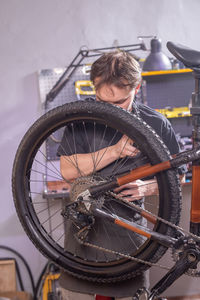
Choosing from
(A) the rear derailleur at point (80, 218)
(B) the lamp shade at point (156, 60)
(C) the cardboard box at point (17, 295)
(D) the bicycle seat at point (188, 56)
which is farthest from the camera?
(C) the cardboard box at point (17, 295)

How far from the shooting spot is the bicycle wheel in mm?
1090

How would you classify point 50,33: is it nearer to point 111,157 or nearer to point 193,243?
point 111,157

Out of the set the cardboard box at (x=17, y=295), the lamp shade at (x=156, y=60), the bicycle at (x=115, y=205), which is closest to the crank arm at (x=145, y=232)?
the bicycle at (x=115, y=205)

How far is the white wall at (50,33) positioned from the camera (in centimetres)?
269

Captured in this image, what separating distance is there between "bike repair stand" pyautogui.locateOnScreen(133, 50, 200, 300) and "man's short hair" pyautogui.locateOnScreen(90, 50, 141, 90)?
0.20 metres

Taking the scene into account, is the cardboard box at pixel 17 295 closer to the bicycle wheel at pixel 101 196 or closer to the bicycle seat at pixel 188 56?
the bicycle wheel at pixel 101 196

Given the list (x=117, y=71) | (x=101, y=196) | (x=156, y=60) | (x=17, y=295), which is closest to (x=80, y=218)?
(x=101, y=196)

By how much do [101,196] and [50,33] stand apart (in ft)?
5.92

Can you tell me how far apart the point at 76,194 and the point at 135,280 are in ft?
0.99

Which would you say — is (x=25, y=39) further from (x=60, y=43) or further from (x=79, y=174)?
(x=79, y=174)

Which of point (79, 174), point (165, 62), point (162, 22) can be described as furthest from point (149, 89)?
point (79, 174)

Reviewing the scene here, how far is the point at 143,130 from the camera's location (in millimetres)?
1083

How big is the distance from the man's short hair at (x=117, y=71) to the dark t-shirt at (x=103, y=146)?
0.11 metres

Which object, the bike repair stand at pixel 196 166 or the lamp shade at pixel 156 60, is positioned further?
the lamp shade at pixel 156 60
